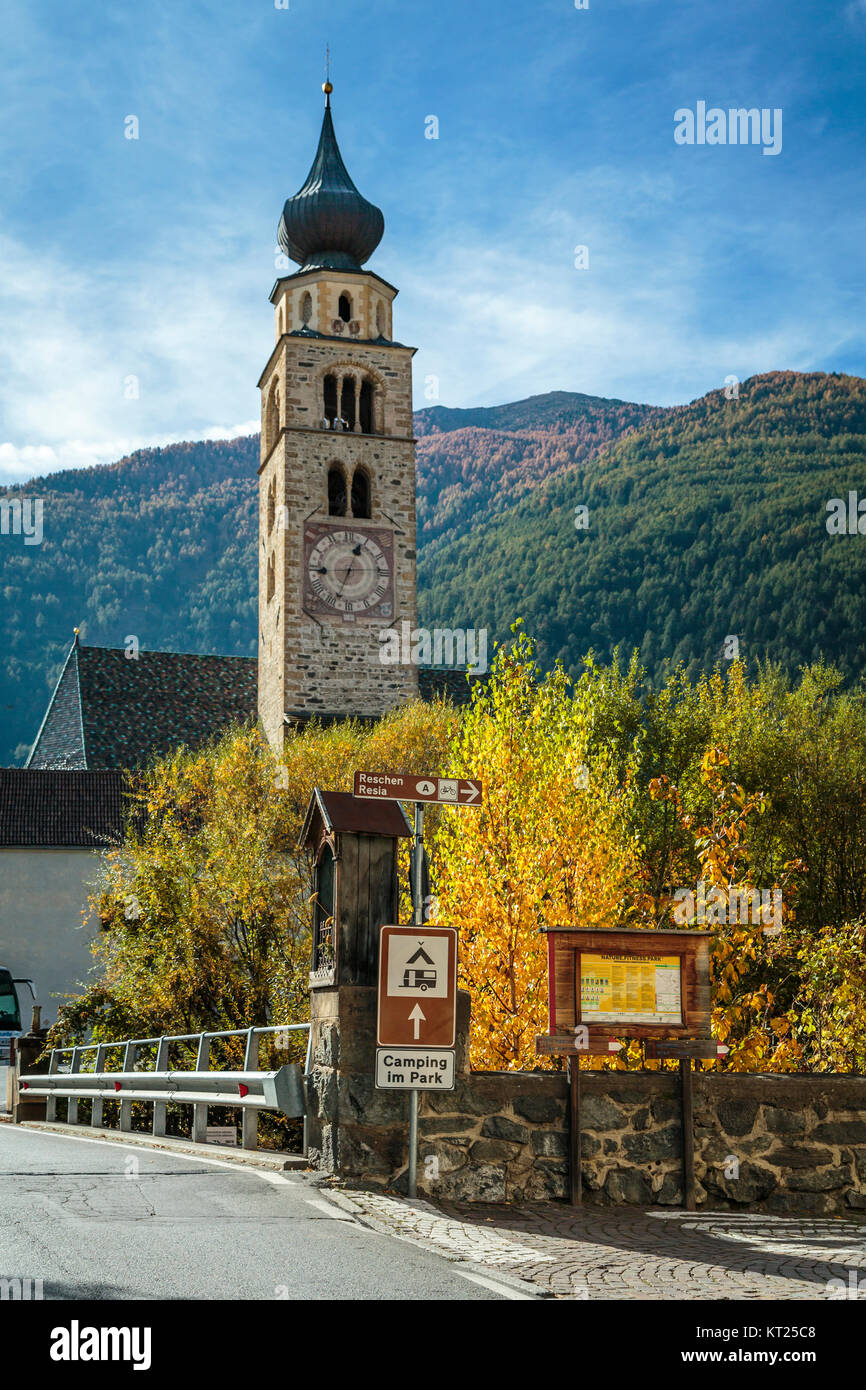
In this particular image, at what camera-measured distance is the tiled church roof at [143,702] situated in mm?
44469

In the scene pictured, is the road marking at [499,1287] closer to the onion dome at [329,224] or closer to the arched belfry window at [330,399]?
the arched belfry window at [330,399]

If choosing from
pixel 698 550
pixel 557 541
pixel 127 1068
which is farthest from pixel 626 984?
pixel 557 541

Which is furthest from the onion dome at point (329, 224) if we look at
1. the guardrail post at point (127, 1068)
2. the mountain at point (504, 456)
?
the mountain at point (504, 456)

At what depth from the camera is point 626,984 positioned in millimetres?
9703

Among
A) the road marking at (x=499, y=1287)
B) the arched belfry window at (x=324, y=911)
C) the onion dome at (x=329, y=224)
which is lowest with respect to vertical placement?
the road marking at (x=499, y=1287)

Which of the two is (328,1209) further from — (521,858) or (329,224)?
(329,224)

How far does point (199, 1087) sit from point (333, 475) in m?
31.9

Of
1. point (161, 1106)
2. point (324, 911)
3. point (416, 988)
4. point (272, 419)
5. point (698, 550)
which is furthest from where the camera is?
point (698, 550)

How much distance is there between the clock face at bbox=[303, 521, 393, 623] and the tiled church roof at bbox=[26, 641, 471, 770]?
12.9ft

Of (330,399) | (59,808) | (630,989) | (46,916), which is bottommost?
(46,916)

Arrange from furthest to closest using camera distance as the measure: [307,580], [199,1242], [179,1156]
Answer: [307,580] < [179,1156] < [199,1242]

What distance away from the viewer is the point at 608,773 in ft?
66.8

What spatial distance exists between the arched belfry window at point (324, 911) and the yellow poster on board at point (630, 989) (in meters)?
1.77

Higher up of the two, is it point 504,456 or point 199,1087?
point 504,456
